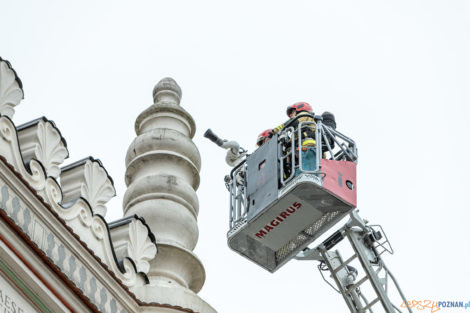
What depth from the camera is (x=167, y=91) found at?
56.2 feet

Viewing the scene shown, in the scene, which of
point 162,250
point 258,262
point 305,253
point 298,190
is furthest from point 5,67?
point 305,253

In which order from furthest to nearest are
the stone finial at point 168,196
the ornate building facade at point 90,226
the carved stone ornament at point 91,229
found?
the stone finial at point 168,196, the carved stone ornament at point 91,229, the ornate building facade at point 90,226

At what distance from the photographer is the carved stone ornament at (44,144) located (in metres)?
12.8

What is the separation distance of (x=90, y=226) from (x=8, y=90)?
1655mm

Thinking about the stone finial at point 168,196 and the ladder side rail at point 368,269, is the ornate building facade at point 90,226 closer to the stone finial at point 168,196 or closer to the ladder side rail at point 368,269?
the stone finial at point 168,196

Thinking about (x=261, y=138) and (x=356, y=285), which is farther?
(x=356, y=285)

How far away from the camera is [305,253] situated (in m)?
22.5

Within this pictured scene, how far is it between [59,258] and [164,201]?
118 inches

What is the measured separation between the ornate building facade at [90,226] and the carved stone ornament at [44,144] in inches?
0.4

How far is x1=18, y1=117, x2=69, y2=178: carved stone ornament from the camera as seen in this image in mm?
12797

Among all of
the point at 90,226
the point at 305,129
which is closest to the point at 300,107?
the point at 305,129

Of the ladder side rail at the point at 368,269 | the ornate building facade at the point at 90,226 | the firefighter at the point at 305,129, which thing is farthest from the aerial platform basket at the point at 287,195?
the ornate building facade at the point at 90,226

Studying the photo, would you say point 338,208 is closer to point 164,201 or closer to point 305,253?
point 305,253

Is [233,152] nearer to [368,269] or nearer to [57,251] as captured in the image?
[368,269]
